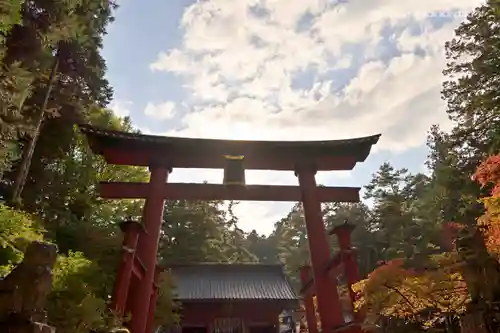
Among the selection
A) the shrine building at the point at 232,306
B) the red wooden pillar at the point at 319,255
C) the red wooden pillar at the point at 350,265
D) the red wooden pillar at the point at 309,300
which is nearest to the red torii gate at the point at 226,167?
the red wooden pillar at the point at 319,255

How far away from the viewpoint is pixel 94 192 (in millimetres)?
15258

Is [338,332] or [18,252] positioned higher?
[18,252]

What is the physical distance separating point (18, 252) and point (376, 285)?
6986 mm

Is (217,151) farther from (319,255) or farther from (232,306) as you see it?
(232,306)

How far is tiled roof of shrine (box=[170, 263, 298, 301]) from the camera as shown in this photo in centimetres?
1858

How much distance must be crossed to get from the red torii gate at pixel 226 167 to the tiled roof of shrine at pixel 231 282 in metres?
8.65

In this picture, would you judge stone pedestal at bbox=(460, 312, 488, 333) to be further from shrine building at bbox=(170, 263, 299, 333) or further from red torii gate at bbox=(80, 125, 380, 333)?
shrine building at bbox=(170, 263, 299, 333)

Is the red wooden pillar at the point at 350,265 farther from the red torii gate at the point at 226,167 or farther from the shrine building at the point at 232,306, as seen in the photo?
the shrine building at the point at 232,306

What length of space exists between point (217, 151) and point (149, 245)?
3.10 metres

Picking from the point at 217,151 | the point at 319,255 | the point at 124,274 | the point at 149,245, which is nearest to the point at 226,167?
the point at 217,151

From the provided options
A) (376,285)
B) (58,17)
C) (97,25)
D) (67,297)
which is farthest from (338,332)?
(97,25)

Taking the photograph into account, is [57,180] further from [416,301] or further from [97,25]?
[416,301]

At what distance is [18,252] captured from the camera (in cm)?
746

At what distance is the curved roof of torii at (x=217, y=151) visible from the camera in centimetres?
1020
